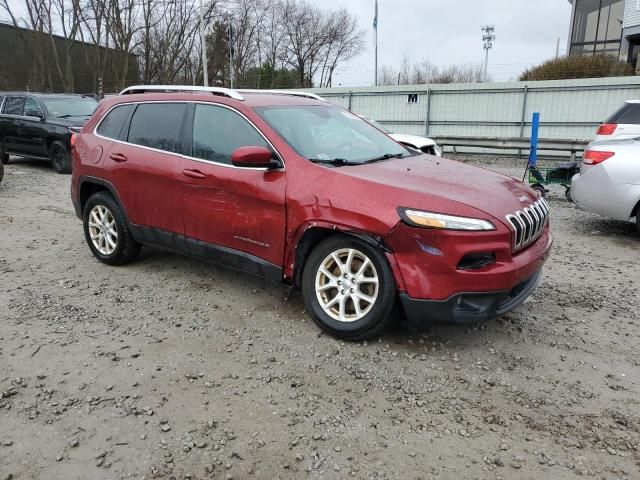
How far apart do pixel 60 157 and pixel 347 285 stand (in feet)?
34.8

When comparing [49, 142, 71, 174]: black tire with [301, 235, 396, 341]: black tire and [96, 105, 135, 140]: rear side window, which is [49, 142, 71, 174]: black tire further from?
[301, 235, 396, 341]: black tire

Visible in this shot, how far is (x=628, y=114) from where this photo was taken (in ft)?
26.9

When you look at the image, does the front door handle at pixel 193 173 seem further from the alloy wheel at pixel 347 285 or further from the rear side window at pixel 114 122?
the alloy wheel at pixel 347 285

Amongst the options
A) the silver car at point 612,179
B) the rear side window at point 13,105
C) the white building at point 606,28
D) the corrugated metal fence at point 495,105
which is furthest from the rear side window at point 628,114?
the white building at point 606,28

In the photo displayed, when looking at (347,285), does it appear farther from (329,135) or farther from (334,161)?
(329,135)

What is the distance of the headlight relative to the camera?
3275mm

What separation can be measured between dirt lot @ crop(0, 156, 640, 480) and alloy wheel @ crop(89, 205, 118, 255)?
42cm

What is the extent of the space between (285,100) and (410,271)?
2.14m

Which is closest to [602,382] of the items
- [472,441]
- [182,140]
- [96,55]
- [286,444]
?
[472,441]

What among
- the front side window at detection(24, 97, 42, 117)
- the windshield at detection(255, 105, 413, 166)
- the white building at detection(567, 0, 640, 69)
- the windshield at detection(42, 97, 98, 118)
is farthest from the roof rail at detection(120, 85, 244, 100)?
the white building at detection(567, 0, 640, 69)

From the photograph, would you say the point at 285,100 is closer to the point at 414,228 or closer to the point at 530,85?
the point at 414,228

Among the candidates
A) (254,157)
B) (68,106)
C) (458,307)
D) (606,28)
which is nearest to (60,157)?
(68,106)

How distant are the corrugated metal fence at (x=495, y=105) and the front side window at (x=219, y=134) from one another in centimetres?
1440

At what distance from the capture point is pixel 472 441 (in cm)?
277
